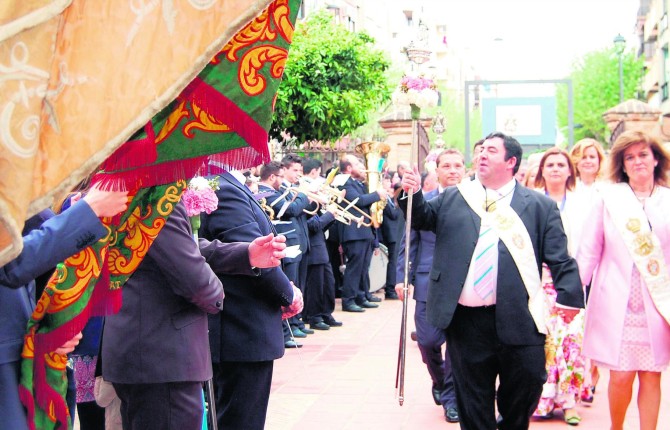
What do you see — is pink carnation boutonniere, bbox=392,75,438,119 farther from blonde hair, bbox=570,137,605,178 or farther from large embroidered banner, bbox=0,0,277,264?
large embroidered banner, bbox=0,0,277,264

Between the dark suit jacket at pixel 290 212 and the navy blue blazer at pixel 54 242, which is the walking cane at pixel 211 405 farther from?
the dark suit jacket at pixel 290 212

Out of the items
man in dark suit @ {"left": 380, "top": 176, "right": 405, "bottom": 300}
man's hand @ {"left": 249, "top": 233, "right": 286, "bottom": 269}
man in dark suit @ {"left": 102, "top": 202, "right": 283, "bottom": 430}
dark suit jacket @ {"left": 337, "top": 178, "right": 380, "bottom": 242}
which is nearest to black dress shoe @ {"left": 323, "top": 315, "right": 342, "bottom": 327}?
dark suit jacket @ {"left": 337, "top": 178, "right": 380, "bottom": 242}

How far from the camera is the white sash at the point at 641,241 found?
5.89 m

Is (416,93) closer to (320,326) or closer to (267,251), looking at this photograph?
(267,251)

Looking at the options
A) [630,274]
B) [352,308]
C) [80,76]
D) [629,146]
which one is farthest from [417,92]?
[352,308]

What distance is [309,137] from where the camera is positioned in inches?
605

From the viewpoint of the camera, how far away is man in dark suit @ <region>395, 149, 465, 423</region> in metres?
7.20

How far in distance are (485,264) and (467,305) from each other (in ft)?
0.86

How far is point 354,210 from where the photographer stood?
13.8 metres

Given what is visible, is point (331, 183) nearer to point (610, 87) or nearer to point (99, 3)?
point (99, 3)

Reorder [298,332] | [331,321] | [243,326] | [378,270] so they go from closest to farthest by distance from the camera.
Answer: [243,326]
[298,332]
[331,321]
[378,270]

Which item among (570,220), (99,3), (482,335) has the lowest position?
(482,335)

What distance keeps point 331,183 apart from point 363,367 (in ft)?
15.5

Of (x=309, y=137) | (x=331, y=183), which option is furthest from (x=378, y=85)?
(x=331, y=183)
